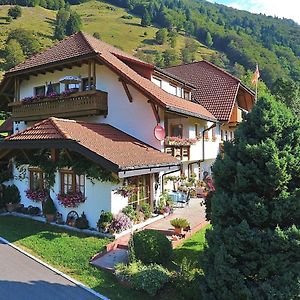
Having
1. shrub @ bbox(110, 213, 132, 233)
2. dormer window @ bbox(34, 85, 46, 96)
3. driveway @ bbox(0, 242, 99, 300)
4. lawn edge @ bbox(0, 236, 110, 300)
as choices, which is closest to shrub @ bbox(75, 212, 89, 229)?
shrub @ bbox(110, 213, 132, 233)

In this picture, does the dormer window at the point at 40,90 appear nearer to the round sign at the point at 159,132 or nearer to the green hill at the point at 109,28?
the round sign at the point at 159,132

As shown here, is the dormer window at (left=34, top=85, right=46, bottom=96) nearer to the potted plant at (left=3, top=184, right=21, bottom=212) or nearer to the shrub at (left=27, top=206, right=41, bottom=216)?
the potted plant at (left=3, top=184, right=21, bottom=212)

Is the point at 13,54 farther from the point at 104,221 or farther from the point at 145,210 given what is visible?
the point at 104,221

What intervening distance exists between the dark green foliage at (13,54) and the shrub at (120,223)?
72666 mm

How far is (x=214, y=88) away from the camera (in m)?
30.3

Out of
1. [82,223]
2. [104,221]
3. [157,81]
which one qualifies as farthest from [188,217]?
[157,81]

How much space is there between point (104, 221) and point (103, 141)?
12.2 ft

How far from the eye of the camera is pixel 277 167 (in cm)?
763

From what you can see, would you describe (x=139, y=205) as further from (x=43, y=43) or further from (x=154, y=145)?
(x=43, y=43)

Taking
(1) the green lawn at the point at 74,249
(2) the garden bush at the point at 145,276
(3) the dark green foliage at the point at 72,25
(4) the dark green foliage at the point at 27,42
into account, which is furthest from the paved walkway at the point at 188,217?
(3) the dark green foliage at the point at 72,25

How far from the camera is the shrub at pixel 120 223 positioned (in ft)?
46.1

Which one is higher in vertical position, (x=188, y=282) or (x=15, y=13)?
(x=15, y=13)

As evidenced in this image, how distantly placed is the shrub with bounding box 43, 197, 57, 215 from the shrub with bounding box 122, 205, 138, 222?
3156 millimetres

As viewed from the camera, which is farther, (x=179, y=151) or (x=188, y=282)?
(x=179, y=151)
